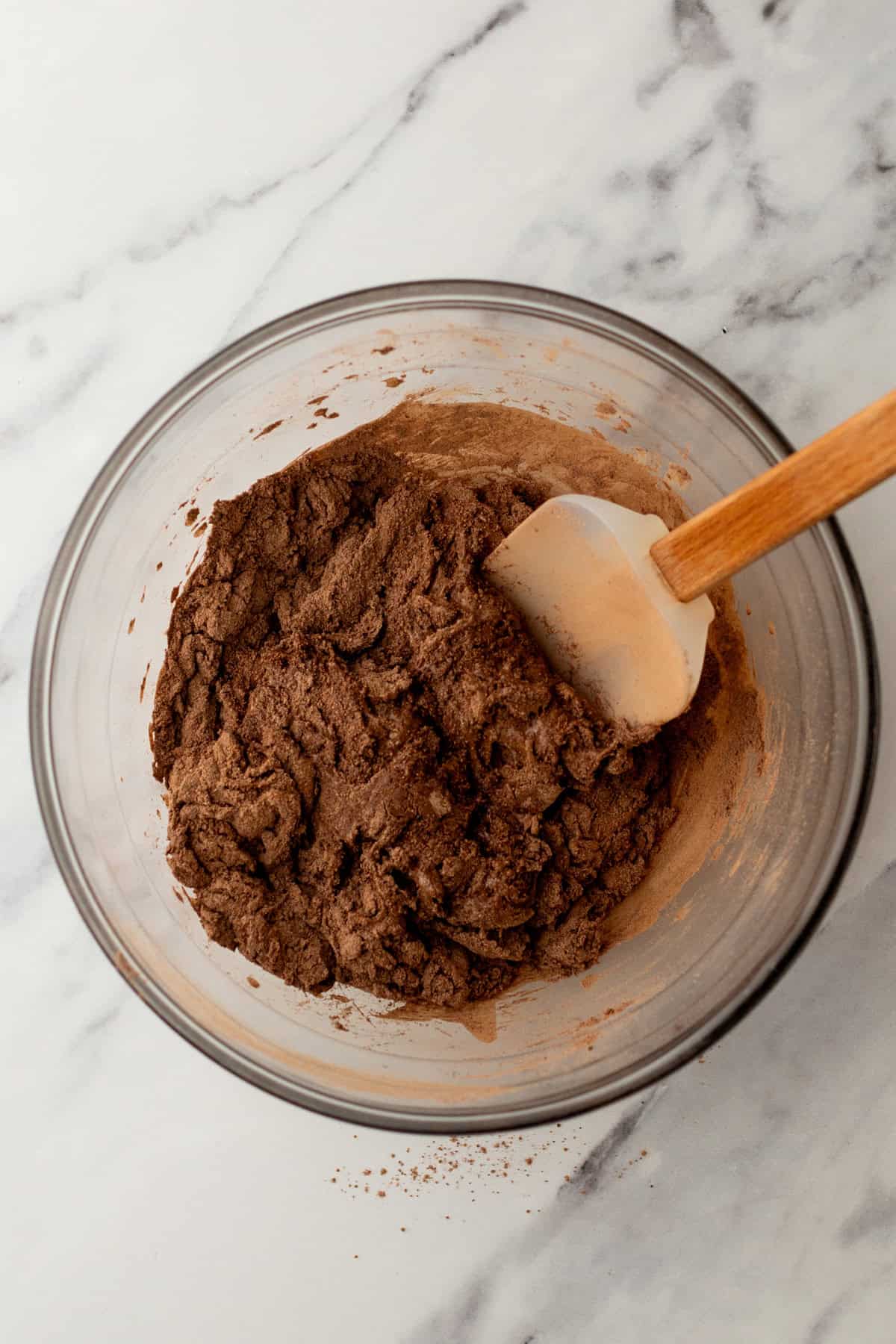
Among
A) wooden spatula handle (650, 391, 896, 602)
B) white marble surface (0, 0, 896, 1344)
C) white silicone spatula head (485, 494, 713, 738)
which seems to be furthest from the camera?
white marble surface (0, 0, 896, 1344)

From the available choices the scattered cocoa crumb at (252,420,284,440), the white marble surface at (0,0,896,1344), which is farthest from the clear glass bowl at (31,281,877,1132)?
the white marble surface at (0,0,896,1344)

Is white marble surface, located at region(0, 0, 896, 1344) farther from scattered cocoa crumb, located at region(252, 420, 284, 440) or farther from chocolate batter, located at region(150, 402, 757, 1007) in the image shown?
chocolate batter, located at region(150, 402, 757, 1007)

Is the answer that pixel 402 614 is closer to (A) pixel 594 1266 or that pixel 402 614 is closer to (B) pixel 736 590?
(B) pixel 736 590

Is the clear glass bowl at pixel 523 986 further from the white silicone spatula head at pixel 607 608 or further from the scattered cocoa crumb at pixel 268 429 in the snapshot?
the white silicone spatula head at pixel 607 608

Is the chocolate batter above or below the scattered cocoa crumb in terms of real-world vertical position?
below

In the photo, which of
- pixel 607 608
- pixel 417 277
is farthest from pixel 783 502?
pixel 417 277

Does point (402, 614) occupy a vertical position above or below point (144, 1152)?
above

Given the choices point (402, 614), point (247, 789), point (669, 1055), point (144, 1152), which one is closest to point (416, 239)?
point (402, 614)
